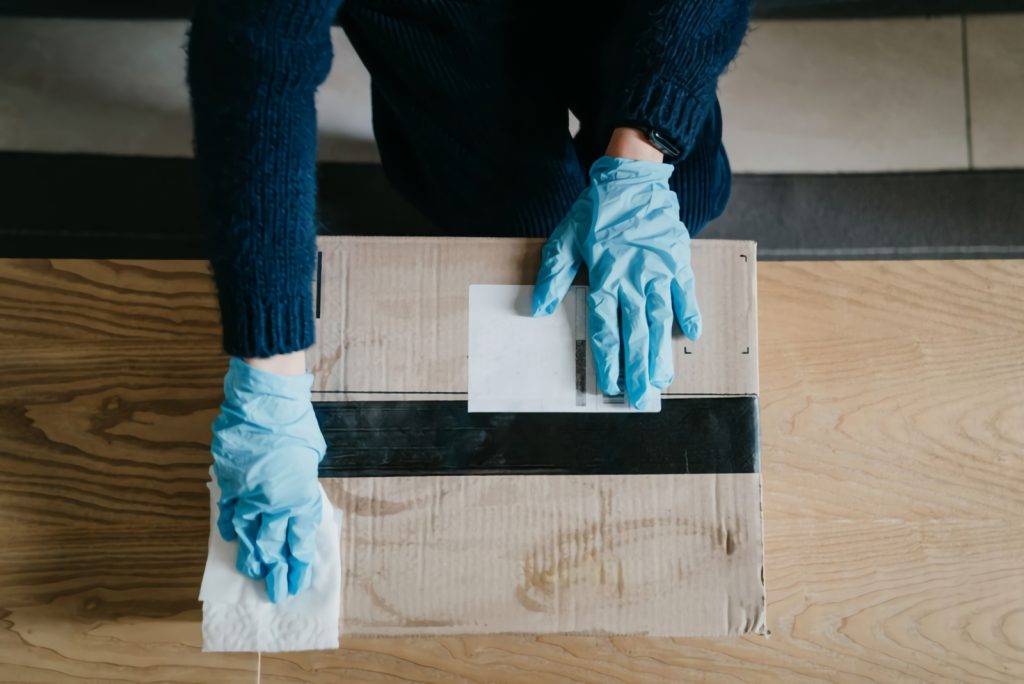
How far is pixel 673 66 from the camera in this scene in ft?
2.18

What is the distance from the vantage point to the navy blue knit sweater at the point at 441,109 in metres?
0.57

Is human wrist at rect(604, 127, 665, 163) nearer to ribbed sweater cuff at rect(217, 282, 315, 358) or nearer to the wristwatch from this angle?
the wristwatch

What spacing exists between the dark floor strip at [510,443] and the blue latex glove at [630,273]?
42mm

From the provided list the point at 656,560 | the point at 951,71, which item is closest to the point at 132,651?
the point at 656,560

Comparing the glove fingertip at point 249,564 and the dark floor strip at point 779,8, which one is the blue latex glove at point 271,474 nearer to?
the glove fingertip at point 249,564

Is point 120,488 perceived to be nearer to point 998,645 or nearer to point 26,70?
point 26,70

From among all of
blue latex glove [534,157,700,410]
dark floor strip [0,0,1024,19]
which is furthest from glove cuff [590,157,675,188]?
dark floor strip [0,0,1024,19]

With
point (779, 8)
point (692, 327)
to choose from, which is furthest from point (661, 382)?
point (779, 8)

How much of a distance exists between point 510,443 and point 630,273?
8.2 inches

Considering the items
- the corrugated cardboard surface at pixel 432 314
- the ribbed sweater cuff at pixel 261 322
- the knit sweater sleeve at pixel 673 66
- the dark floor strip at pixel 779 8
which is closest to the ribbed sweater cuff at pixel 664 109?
the knit sweater sleeve at pixel 673 66

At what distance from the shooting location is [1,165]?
1.13m

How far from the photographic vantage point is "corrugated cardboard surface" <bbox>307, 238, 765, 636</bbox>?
0.66 meters

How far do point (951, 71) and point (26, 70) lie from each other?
1632 mm

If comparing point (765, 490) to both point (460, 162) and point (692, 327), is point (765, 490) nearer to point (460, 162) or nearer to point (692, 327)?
point (692, 327)
